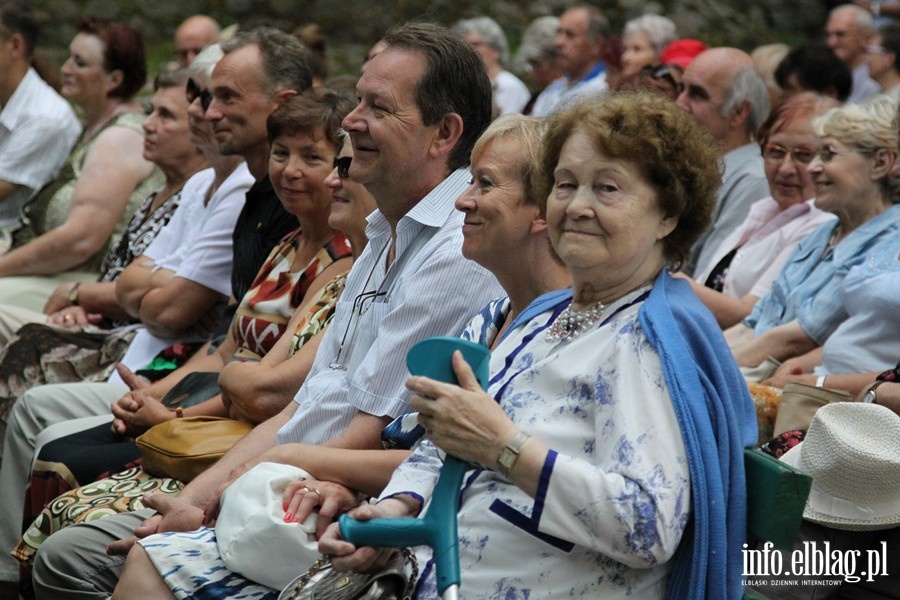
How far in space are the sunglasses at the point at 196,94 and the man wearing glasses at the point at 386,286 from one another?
6.32 ft

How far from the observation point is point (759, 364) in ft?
14.9

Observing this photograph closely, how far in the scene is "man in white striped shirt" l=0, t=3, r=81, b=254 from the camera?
265 inches

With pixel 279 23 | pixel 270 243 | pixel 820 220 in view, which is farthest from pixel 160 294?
pixel 279 23

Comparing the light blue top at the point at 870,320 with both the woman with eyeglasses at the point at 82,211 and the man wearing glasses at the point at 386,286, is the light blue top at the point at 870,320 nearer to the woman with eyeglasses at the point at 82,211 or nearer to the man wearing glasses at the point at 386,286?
the man wearing glasses at the point at 386,286

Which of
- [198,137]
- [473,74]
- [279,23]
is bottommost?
[279,23]

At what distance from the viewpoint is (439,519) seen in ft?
7.56

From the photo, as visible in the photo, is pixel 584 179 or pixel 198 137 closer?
pixel 584 179

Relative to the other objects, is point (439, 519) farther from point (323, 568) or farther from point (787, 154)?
point (787, 154)

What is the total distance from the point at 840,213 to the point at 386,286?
6.38 feet

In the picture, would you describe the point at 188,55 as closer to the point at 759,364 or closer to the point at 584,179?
the point at 759,364

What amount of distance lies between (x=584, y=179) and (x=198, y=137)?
298 centimetres

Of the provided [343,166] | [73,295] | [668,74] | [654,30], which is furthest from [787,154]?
[654,30]

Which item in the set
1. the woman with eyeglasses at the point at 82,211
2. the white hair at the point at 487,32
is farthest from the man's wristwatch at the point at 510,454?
the white hair at the point at 487,32

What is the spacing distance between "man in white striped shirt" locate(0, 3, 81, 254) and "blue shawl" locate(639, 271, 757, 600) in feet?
16.6
